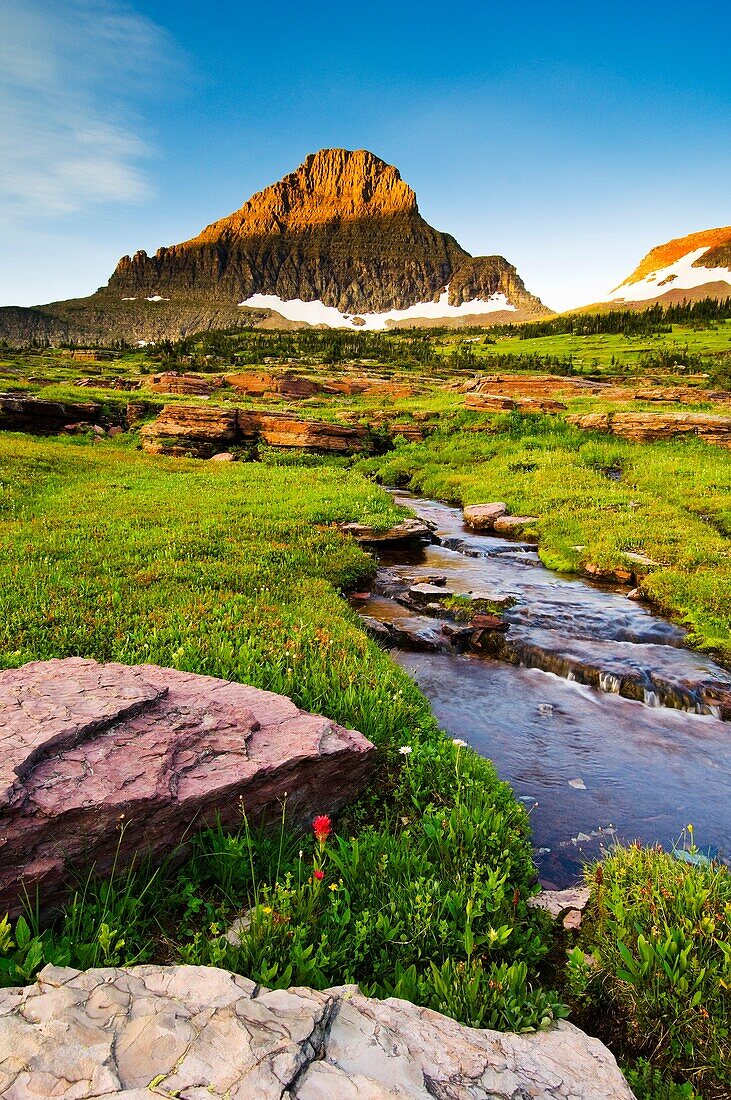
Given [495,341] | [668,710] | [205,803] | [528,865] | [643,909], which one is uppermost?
[495,341]

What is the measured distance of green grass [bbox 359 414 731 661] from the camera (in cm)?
1467

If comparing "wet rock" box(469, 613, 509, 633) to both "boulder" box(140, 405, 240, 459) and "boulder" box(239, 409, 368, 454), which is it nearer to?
"boulder" box(239, 409, 368, 454)

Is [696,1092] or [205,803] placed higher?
[205,803]

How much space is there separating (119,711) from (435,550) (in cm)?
1412

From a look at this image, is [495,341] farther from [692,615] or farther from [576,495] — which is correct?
[692,615]

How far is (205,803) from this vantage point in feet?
17.2

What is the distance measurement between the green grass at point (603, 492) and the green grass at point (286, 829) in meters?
7.56

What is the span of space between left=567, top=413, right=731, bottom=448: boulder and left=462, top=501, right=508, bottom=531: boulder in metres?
14.3

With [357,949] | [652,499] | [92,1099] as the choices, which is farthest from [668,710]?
[652,499]

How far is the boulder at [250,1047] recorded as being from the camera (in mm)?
2594

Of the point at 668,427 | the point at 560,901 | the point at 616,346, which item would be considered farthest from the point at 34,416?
the point at 616,346

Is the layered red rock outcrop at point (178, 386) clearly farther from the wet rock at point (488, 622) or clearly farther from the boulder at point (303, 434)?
the wet rock at point (488, 622)

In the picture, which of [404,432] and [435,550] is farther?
[404,432]

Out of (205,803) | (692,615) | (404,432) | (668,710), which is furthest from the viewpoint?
(404,432)
